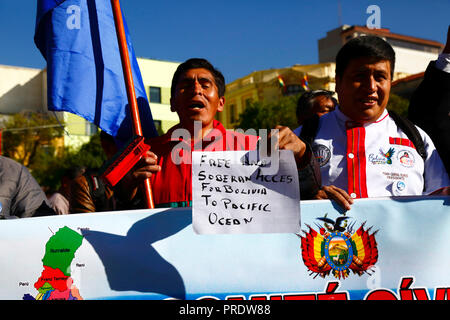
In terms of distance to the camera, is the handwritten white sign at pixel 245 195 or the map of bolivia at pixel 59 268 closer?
the handwritten white sign at pixel 245 195

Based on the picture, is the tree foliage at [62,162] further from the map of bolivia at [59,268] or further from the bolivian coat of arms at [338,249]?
the bolivian coat of arms at [338,249]

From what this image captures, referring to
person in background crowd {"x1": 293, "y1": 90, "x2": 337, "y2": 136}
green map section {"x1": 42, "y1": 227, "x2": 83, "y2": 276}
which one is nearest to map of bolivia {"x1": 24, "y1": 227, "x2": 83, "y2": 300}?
green map section {"x1": 42, "y1": 227, "x2": 83, "y2": 276}

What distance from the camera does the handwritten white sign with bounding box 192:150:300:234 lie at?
1992 mm

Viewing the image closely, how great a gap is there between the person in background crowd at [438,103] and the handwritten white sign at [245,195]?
0.97 metres

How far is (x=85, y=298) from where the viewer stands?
84.6 inches

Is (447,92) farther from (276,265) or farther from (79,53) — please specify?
(79,53)

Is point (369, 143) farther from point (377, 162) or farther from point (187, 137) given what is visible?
point (187, 137)

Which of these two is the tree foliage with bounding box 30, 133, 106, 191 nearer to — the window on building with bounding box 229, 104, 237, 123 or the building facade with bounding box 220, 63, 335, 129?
the building facade with bounding box 220, 63, 335, 129

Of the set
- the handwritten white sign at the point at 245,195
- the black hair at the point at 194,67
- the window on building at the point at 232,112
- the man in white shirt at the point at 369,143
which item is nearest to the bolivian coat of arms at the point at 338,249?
the handwritten white sign at the point at 245,195

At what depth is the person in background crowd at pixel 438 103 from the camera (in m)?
2.49

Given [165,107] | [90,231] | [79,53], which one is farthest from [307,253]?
[165,107]

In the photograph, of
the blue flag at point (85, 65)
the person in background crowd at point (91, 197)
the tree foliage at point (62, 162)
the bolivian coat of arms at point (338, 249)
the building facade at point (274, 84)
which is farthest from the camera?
the building facade at point (274, 84)

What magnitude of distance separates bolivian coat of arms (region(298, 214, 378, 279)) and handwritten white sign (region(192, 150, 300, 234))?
18 centimetres

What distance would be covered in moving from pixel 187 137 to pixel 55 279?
981 millimetres
